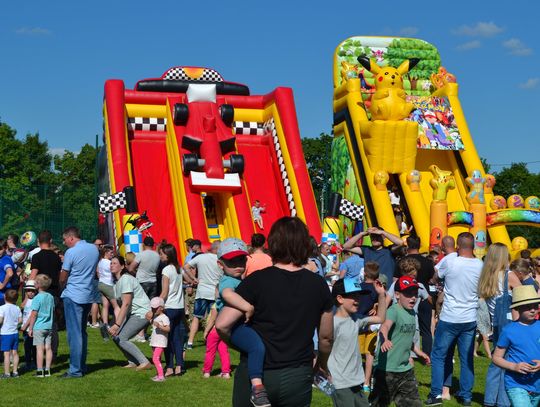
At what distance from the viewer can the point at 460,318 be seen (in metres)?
7.69

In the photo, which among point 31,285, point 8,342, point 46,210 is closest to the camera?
point 8,342

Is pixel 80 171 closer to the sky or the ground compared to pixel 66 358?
closer to the sky

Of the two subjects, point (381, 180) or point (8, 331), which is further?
point (381, 180)

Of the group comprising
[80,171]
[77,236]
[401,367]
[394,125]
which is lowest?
[401,367]

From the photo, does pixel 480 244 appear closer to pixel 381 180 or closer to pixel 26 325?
pixel 381 180

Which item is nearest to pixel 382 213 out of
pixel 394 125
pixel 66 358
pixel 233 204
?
pixel 394 125

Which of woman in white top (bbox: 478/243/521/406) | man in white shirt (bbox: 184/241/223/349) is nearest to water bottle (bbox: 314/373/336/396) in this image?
woman in white top (bbox: 478/243/521/406)

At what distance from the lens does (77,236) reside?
9156 millimetres

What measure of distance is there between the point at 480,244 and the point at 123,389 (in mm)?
10827

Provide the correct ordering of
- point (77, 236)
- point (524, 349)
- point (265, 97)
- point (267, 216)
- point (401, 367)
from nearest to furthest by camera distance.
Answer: point (524, 349) → point (401, 367) → point (77, 236) → point (267, 216) → point (265, 97)

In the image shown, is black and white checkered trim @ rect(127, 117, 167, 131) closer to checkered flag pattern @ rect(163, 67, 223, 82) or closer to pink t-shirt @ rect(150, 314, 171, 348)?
checkered flag pattern @ rect(163, 67, 223, 82)

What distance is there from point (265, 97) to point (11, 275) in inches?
461

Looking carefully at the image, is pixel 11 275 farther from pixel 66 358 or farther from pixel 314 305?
pixel 314 305

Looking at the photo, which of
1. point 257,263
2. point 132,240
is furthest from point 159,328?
point 132,240
